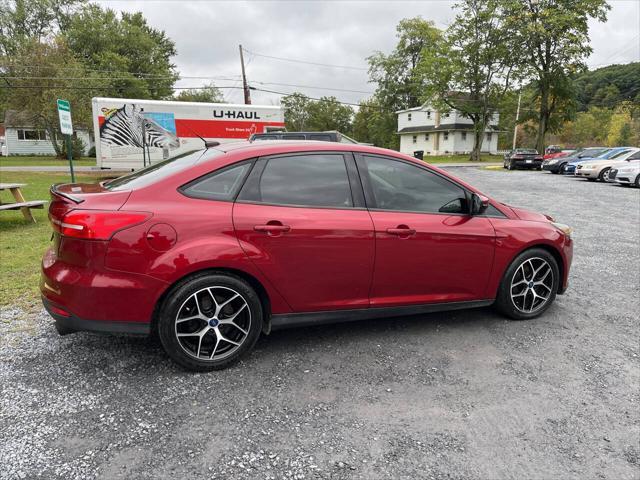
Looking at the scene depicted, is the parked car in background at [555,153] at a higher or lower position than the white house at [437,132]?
lower

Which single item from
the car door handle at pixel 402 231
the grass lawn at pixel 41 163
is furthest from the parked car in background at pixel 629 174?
the grass lawn at pixel 41 163

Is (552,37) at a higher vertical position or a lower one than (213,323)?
higher

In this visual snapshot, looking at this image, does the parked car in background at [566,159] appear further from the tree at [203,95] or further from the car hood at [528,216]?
the tree at [203,95]

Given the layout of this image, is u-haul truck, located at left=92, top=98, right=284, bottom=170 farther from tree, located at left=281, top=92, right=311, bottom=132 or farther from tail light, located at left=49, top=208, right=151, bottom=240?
tree, located at left=281, top=92, right=311, bottom=132

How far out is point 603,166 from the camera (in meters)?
19.0

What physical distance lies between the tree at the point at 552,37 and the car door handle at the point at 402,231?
37.1 metres

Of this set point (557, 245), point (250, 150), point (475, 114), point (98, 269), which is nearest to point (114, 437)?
point (98, 269)

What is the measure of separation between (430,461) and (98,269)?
87.4 inches

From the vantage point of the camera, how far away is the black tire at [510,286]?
387 cm

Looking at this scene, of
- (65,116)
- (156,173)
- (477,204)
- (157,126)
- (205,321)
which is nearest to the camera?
(205,321)

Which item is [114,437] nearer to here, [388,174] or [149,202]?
[149,202]

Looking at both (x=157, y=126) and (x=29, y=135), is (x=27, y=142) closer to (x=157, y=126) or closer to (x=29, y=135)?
(x=29, y=135)

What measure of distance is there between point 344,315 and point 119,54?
182ft

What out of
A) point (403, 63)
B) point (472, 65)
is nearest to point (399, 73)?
point (403, 63)
